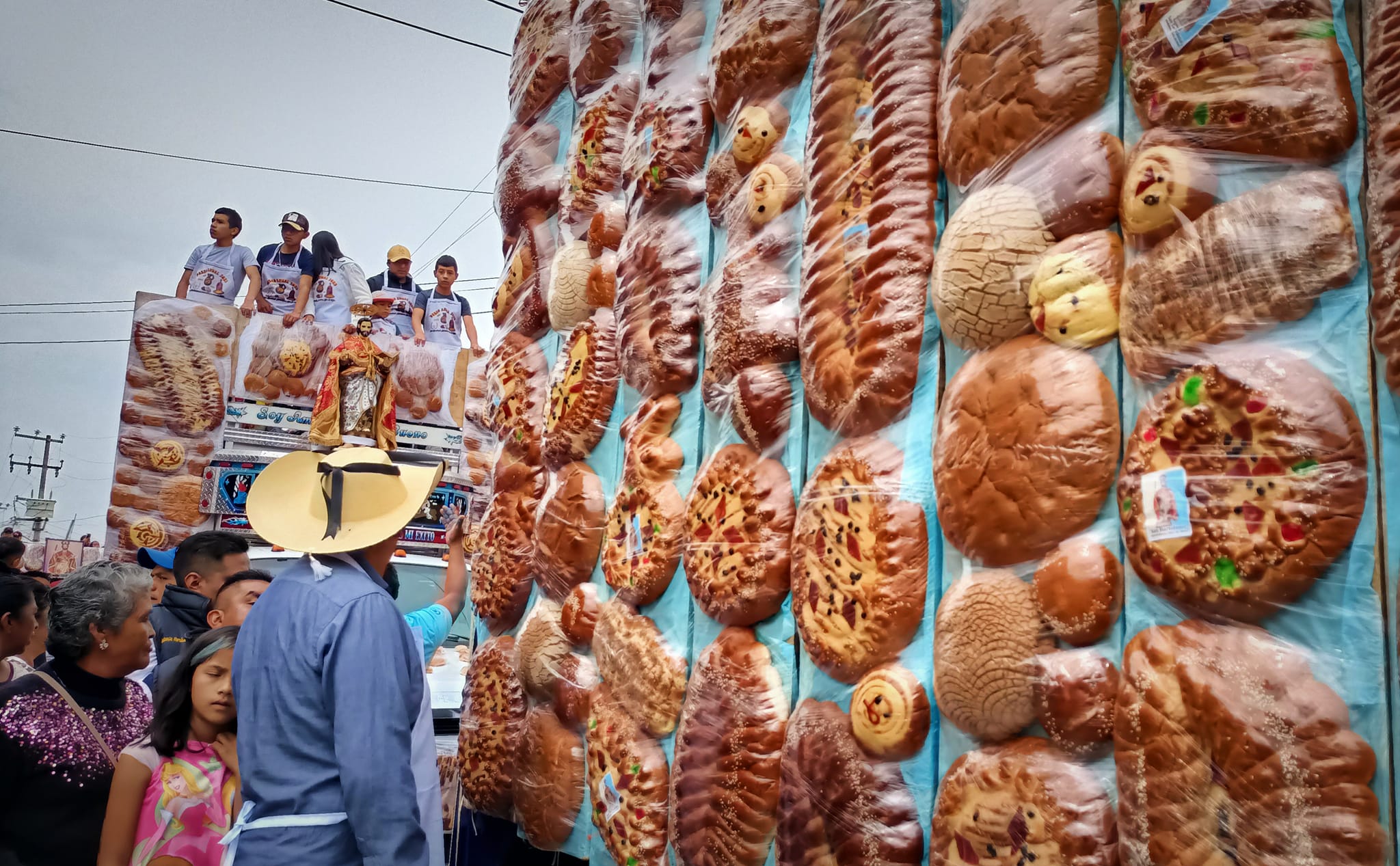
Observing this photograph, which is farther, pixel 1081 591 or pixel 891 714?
pixel 891 714

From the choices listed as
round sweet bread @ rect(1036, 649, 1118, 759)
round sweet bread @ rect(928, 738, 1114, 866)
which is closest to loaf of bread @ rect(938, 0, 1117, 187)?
round sweet bread @ rect(1036, 649, 1118, 759)

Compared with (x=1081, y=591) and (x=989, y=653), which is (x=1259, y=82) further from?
(x=989, y=653)

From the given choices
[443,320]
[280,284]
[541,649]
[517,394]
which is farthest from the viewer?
[443,320]

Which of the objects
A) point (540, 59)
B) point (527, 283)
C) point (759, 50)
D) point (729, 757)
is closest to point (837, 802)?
point (729, 757)

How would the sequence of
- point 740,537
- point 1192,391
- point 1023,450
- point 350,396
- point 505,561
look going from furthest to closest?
point 350,396, point 505,561, point 740,537, point 1023,450, point 1192,391

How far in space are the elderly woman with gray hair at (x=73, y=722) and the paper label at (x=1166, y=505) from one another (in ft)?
6.44

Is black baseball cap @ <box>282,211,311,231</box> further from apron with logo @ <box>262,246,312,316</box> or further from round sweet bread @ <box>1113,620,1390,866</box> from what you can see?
round sweet bread @ <box>1113,620,1390,866</box>

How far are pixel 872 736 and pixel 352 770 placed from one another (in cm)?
93

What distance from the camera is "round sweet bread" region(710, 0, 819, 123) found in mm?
1670

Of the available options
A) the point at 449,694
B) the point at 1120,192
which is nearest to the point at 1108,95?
the point at 1120,192

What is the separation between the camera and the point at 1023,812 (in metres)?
1.02

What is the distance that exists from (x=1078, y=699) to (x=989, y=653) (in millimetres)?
117

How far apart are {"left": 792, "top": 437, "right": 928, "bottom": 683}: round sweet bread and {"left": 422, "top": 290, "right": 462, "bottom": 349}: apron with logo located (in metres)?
7.28

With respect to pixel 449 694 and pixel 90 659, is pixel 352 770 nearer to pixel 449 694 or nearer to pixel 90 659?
pixel 90 659
